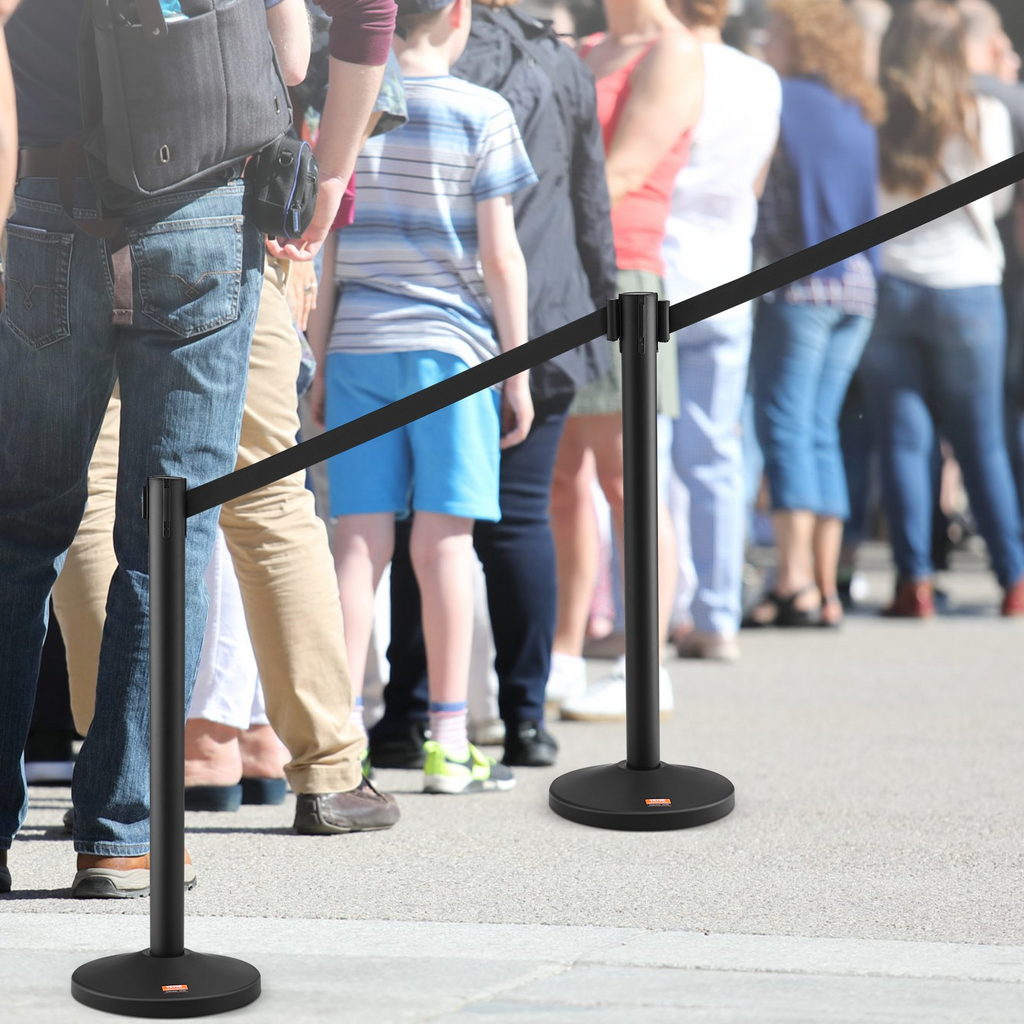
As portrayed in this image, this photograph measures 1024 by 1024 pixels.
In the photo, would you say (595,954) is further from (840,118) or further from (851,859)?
(840,118)

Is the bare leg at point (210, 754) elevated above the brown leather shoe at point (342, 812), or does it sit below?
above

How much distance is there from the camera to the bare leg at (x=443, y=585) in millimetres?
4129

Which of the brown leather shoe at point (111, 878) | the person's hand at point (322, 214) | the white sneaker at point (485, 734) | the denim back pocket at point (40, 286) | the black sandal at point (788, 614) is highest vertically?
the person's hand at point (322, 214)

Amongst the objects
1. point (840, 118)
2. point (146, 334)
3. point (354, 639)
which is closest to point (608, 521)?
point (840, 118)

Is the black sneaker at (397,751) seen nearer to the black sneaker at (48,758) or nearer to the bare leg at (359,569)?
the bare leg at (359,569)

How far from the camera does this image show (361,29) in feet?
11.5

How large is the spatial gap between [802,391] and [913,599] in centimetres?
111

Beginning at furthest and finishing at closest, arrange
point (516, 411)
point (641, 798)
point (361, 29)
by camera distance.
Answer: point (516, 411), point (361, 29), point (641, 798)

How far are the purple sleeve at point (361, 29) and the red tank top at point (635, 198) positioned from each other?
4.37ft

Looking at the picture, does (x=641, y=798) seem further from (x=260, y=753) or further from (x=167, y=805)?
(x=260, y=753)

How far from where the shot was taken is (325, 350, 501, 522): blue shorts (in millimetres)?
3996

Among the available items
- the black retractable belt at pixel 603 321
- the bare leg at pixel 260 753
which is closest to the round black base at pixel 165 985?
the black retractable belt at pixel 603 321

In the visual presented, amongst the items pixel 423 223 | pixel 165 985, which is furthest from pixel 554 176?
pixel 165 985

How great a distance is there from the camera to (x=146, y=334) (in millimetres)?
3090
